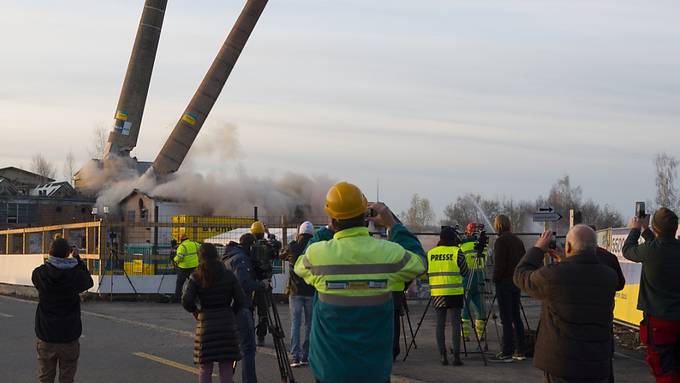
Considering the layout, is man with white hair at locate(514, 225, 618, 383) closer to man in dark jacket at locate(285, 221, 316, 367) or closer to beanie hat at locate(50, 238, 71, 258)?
beanie hat at locate(50, 238, 71, 258)

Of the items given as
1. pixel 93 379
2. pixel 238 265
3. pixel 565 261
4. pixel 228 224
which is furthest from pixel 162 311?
pixel 565 261

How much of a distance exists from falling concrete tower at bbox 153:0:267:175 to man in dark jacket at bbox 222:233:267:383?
4618cm

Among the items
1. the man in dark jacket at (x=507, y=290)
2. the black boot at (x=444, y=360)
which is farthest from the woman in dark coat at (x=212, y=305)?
the man in dark jacket at (x=507, y=290)

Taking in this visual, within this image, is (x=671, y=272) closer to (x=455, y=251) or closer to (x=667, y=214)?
(x=667, y=214)

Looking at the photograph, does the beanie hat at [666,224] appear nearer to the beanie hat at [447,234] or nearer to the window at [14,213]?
the beanie hat at [447,234]

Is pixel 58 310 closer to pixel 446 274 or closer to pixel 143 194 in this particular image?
pixel 446 274

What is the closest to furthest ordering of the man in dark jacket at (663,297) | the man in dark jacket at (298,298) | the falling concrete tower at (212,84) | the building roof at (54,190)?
the man in dark jacket at (663,297), the man in dark jacket at (298,298), the falling concrete tower at (212,84), the building roof at (54,190)

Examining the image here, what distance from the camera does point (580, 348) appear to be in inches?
232

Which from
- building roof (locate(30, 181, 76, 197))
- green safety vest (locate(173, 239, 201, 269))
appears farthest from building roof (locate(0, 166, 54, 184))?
green safety vest (locate(173, 239, 201, 269))

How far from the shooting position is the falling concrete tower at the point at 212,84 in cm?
5612

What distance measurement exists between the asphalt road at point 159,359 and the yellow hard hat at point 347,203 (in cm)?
585

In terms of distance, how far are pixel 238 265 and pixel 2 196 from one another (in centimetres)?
6314

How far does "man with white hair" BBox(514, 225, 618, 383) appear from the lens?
5.89 m

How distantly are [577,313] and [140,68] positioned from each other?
51.8 meters
